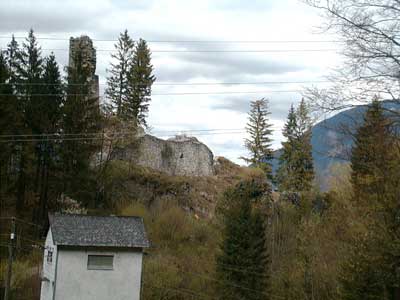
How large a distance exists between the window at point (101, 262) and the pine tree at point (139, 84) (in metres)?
22.7

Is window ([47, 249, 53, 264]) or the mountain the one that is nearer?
the mountain

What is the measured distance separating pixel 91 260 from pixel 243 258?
7465mm

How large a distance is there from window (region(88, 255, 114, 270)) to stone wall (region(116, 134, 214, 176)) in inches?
788

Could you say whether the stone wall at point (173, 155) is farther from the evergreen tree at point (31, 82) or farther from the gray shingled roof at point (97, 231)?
the gray shingled roof at point (97, 231)

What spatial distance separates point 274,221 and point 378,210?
2304 centimetres

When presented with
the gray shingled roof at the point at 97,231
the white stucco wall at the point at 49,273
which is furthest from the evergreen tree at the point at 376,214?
the white stucco wall at the point at 49,273

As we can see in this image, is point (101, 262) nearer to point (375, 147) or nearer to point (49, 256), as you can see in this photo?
point (49, 256)

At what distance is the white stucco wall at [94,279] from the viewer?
101ft

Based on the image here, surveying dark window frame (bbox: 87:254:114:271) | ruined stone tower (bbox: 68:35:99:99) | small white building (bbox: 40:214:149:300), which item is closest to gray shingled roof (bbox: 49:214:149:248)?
small white building (bbox: 40:214:149:300)

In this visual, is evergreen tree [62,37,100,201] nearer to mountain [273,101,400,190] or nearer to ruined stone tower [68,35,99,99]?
ruined stone tower [68,35,99,99]

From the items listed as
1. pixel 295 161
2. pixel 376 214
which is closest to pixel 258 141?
pixel 295 161

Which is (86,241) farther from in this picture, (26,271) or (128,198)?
(128,198)

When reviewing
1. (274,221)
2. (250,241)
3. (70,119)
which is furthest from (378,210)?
(70,119)

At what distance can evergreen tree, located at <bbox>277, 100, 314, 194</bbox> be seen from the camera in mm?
54219
